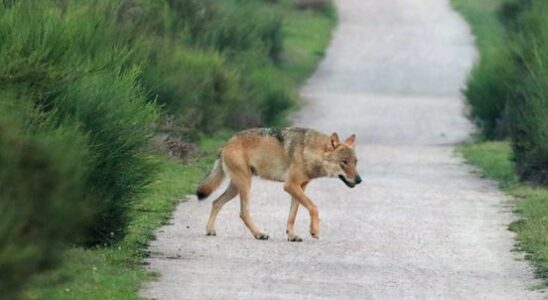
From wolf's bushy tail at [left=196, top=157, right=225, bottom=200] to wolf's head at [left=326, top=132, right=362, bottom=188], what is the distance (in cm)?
111

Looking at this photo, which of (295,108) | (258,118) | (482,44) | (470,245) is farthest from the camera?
(482,44)

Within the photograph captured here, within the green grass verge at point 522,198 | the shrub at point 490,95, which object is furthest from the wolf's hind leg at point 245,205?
the shrub at point 490,95

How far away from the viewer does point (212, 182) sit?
16109 millimetres

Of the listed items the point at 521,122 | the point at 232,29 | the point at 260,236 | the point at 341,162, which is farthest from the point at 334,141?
the point at 232,29

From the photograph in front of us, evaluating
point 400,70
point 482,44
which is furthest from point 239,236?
point 482,44

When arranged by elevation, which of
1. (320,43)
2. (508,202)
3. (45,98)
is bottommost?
(320,43)

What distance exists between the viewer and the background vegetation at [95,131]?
30.1ft

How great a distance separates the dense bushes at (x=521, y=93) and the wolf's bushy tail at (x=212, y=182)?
7.42 m

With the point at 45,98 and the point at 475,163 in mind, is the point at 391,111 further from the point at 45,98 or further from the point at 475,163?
the point at 45,98

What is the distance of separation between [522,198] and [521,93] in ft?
16.1

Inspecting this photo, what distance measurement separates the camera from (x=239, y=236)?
645 inches

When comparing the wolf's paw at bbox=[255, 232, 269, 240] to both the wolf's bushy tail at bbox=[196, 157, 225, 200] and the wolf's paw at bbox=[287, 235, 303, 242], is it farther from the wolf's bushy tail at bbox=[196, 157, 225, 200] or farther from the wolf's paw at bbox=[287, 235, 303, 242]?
the wolf's bushy tail at bbox=[196, 157, 225, 200]

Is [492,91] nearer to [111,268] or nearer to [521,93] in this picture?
[521,93]

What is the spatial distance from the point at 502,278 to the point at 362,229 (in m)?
3.42
